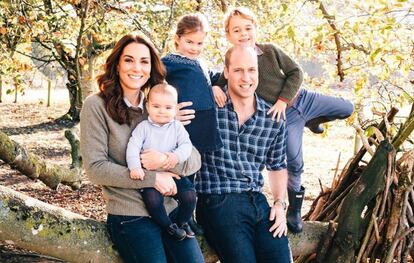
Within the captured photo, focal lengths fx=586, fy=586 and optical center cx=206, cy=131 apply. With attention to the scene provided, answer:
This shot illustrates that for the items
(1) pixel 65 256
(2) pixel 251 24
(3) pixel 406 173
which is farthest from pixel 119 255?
(3) pixel 406 173

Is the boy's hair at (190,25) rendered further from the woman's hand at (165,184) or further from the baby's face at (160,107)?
the woman's hand at (165,184)

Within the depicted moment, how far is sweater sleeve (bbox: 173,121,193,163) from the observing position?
285 cm

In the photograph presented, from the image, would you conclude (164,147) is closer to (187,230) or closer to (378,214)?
(187,230)

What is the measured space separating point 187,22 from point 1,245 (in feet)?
8.88

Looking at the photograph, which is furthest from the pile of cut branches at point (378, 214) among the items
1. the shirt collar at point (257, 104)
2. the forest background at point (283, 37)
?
the shirt collar at point (257, 104)

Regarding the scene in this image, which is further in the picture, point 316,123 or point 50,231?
point 316,123

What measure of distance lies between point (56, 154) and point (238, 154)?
1030 cm

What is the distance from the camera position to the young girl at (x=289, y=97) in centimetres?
351

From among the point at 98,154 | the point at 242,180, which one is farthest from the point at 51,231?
the point at 242,180

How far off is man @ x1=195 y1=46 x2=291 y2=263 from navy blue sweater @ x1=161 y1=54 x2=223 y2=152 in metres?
0.09

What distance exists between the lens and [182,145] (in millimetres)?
2885

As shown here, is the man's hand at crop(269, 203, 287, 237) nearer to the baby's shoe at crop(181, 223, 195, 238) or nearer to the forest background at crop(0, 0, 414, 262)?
the baby's shoe at crop(181, 223, 195, 238)

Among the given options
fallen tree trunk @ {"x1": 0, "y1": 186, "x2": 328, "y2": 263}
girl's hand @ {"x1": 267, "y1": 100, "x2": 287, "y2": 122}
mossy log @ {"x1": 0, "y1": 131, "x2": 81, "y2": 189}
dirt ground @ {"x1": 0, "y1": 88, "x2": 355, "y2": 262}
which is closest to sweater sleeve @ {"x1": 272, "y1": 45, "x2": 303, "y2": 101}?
girl's hand @ {"x1": 267, "y1": 100, "x2": 287, "y2": 122}

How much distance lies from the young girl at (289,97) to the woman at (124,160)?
584 mm
